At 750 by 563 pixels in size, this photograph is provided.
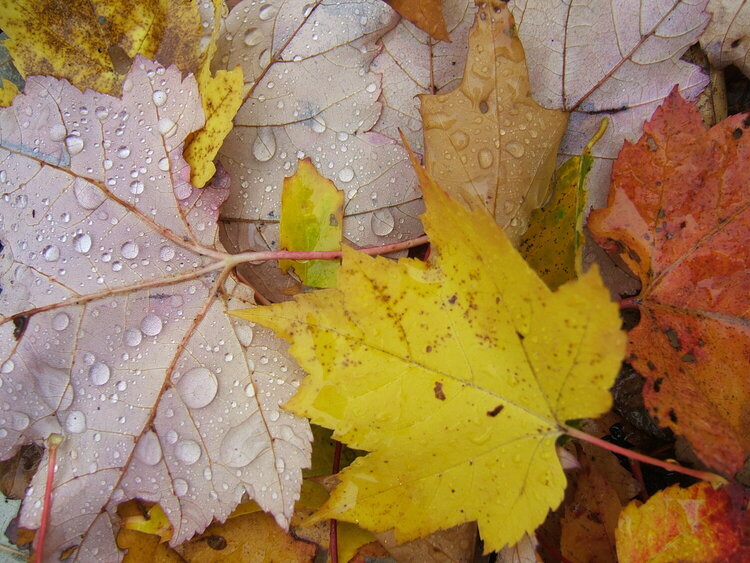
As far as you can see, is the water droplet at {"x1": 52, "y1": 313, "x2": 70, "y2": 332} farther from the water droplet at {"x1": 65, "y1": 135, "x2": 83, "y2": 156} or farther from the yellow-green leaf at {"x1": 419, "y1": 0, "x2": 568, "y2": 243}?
the yellow-green leaf at {"x1": 419, "y1": 0, "x2": 568, "y2": 243}

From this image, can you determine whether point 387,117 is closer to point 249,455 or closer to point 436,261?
point 436,261

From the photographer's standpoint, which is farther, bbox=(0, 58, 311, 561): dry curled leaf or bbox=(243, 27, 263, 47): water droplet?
bbox=(243, 27, 263, 47): water droplet

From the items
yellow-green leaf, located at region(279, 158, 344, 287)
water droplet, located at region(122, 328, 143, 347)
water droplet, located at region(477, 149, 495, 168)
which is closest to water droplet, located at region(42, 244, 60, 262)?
water droplet, located at region(122, 328, 143, 347)

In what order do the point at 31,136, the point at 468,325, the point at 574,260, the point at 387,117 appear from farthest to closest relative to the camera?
the point at 387,117
the point at 31,136
the point at 574,260
the point at 468,325

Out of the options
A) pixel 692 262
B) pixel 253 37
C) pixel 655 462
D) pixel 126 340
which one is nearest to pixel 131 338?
pixel 126 340

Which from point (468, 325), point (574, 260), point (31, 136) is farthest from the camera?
point (31, 136)

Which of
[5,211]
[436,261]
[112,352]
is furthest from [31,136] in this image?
[436,261]
